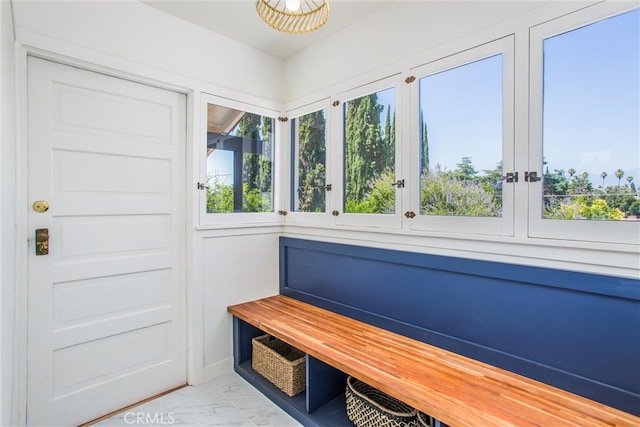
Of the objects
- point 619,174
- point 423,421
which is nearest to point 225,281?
point 423,421

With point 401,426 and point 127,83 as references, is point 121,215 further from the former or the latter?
point 401,426

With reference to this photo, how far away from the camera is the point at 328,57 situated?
239 cm

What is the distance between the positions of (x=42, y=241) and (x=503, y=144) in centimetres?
247

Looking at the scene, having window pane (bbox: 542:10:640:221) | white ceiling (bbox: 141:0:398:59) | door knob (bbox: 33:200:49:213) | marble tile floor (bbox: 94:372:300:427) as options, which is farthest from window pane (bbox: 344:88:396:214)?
door knob (bbox: 33:200:49:213)

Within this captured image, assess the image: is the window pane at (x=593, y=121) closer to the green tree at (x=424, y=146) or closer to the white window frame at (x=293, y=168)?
the green tree at (x=424, y=146)

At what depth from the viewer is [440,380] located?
56.2 inches

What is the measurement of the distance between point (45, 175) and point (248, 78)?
59.1 inches

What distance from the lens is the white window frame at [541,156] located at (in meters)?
1.26

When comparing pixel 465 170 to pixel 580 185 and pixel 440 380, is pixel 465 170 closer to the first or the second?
pixel 580 185

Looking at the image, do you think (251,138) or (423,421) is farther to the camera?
(251,138)

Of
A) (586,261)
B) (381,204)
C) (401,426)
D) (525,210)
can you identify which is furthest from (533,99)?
(401,426)

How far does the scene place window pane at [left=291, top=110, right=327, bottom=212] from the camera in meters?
2.46

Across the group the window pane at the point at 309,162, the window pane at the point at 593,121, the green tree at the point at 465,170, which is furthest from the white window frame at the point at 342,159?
the window pane at the point at 593,121

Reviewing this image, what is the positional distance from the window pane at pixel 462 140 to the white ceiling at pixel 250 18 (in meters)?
0.69
